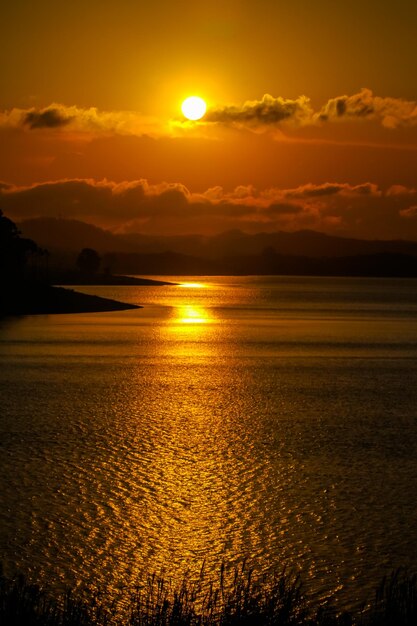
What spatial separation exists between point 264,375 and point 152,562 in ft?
116

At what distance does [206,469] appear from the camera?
1046 inches

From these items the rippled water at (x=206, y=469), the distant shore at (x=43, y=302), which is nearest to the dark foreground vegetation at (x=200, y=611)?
the rippled water at (x=206, y=469)

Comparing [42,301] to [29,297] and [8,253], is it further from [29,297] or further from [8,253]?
[8,253]

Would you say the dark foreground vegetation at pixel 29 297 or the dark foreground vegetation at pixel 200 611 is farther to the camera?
the dark foreground vegetation at pixel 29 297

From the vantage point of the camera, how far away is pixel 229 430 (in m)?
33.7

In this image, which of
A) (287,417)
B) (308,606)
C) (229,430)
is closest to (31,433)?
(229,430)

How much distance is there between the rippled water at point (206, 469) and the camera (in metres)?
18.6

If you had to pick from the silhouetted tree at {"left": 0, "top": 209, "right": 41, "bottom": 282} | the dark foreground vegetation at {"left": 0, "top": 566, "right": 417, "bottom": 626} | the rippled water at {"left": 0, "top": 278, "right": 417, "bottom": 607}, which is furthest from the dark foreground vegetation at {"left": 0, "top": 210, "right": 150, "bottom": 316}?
the dark foreground vegetation at {"left": 0, "top": 566, "right": 417, "bottom": 626}

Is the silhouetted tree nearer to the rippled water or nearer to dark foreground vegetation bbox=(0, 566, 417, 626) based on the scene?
the rippled water

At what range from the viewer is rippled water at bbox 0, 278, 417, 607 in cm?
1861

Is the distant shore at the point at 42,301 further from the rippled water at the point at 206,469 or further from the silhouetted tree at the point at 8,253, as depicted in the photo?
the rippled water at the point at 206,469

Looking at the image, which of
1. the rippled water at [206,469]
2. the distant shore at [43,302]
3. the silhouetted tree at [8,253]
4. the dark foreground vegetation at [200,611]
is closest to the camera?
the dark foreground vegetation at [200,611]

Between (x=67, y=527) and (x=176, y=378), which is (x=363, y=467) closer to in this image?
(x=67, y=527)

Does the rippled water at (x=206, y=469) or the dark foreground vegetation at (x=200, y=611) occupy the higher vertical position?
the dark foreground vegetation at (x=200, y=611)
